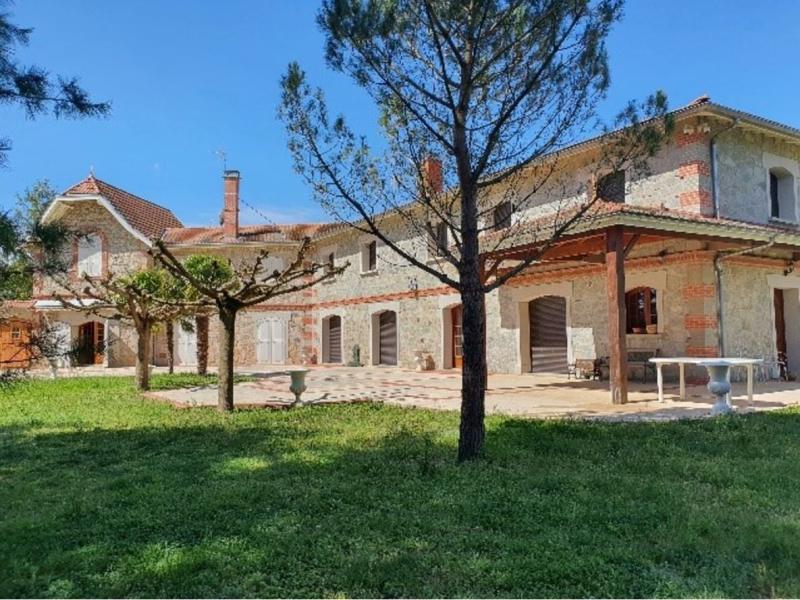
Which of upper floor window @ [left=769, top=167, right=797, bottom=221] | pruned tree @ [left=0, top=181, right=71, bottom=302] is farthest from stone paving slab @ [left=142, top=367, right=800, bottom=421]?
pruned tree @ [left=0, top=181, right=71, bottom=302]

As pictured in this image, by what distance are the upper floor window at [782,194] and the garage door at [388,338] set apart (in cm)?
1144

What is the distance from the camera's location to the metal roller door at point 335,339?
78.0ft

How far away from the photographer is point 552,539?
3.49m

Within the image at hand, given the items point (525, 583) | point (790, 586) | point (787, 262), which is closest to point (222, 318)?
point (525, 583)

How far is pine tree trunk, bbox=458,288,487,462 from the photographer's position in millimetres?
5527

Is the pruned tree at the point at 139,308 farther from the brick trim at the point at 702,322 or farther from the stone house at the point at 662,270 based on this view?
the brick trim at the point at 702,322

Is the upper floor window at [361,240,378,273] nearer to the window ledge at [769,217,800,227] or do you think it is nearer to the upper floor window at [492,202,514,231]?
the window ledge at [769,217,800,227]

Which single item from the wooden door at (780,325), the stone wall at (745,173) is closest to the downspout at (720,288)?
the stone wall at (745,173)

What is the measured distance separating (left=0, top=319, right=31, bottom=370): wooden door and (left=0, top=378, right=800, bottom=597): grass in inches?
7.7

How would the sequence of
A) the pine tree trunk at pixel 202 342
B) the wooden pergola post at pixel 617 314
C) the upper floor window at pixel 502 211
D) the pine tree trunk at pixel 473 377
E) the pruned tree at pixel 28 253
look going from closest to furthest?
the pruned tree at pixel 28 253, the pine tree trunk at pixel 473 377, the upper floor window at pixel 502 211, the wooden pergola post at pixel 617 314, the pine tree trunk at pixel 202 342

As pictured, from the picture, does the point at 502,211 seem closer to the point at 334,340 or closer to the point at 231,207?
the point at 334,340

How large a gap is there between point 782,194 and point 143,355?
1540 cm

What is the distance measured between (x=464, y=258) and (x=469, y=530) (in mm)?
2650

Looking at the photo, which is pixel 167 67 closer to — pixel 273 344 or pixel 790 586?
pixel 790 586
